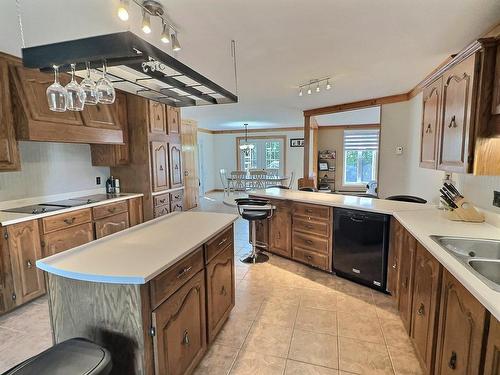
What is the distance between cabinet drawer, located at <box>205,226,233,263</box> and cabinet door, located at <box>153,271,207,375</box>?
15cm

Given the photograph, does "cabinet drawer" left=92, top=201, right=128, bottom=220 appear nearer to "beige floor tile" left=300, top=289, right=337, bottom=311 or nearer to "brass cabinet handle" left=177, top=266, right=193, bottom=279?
"brass cabinet handle" left=177, top=266, right=193, bottom=279

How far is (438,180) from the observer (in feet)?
10.4

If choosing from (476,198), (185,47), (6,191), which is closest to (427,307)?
(476,198)

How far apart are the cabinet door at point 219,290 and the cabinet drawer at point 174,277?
19cm

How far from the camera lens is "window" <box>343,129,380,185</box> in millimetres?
9477

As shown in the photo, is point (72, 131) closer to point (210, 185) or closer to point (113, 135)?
point (113, 135)

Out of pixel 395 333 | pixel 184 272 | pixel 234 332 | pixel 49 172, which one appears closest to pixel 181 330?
pixel 184 272

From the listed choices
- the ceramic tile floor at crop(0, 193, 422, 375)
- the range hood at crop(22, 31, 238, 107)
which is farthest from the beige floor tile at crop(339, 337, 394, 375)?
the range hood at crop(22, 31, 238, 107)

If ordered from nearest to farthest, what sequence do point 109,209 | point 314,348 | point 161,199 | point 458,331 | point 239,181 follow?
point 458,331 → point 314,348 → point 109,209 → point 161,199 → point 239,181

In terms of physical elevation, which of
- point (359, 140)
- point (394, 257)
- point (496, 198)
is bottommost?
point (394, 257)

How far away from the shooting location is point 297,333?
222 centimetres

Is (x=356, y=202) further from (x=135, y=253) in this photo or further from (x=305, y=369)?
(x=135, y=253)

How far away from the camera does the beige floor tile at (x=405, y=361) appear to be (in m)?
1.81

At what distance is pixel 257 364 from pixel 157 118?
3.62 meters
